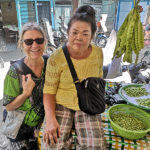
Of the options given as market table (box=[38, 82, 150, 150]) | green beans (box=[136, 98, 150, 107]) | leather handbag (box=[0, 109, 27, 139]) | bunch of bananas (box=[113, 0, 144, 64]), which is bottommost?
market table (box=[38, 82, 150, 150])

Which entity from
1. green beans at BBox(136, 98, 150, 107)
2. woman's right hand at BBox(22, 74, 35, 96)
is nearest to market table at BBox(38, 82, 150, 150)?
green beans at BBox(136, 98, 150, 107)

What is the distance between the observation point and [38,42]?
58.9 inches

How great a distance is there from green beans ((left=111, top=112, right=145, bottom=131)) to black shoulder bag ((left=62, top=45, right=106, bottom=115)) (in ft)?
0.78

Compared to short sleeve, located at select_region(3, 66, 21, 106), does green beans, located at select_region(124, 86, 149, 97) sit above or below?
below

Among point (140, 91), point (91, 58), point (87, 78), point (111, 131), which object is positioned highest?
point (91, 58)

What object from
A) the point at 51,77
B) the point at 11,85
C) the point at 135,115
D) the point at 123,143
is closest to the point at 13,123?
the point at 11,85

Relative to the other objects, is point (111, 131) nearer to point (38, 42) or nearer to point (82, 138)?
point (82, 138)

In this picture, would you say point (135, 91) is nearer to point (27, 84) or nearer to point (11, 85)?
point (27, 84)

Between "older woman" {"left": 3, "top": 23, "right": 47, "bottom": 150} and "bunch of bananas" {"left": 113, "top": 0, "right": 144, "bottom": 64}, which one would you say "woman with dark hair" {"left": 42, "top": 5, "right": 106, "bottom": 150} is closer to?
"older woman" {"left": 3, "top": 23, "right": 47, "bottom": 150}

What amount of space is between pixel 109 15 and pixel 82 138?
9.12 meters

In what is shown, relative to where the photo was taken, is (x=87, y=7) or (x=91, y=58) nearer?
(x=87, y=7)

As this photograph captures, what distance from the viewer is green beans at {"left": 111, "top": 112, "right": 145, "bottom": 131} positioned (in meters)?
1.49

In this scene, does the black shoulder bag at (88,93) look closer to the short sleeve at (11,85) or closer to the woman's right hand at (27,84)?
the woman's right hand at (27,84)

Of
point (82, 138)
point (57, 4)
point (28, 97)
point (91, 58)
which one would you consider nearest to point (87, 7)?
point (91, 58)
